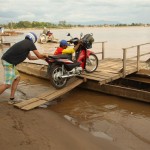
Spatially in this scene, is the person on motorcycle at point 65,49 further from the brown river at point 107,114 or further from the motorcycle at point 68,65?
the brown river at point 107,114

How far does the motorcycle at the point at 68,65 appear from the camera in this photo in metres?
7.55

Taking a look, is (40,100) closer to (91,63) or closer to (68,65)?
(68,65)

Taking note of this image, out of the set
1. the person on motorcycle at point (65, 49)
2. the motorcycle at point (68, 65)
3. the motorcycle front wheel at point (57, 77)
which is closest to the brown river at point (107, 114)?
the motorcycle front wheel at point (57, 77)

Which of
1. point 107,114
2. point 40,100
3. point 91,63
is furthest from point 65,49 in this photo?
point 107,114

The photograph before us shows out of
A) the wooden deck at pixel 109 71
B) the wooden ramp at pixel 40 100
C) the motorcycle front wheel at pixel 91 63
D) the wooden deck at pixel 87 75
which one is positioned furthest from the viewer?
the motorcycle front wheel at pixel 91 63

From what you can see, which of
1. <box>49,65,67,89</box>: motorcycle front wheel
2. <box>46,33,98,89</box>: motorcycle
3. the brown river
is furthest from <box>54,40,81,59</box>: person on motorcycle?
the brown river

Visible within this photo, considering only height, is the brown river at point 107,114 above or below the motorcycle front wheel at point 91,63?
below

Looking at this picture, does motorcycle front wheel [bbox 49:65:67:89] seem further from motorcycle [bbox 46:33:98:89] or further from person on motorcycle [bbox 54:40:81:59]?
person on motorcycle [bbox 54:40:81:59]

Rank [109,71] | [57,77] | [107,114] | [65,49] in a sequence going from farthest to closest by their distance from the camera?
[109,71] → [65,49] → [57,77] → [107,114]

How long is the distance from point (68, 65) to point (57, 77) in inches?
18.0

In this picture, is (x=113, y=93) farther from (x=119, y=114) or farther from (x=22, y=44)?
(x=22, y=44)

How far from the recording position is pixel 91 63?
9.06m

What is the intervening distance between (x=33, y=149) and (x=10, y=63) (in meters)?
2.52

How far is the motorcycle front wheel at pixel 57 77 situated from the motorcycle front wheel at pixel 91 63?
132 centimetres
